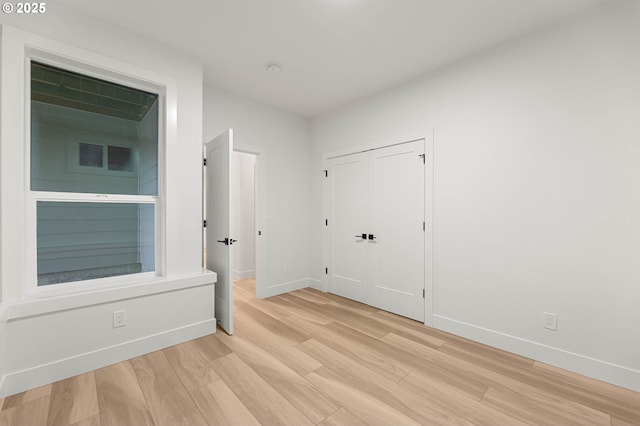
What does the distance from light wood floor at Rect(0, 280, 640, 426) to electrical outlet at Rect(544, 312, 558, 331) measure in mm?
317

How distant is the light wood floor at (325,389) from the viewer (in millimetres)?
1592

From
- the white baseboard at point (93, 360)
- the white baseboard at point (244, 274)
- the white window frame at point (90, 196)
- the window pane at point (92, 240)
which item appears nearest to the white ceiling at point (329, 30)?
the white window frame at point (90, 196)

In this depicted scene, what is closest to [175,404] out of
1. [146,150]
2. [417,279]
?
[146,150]

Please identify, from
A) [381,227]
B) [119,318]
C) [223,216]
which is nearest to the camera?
[119,318]

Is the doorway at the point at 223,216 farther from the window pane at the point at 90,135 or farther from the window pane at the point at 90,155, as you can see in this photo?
the window pane at the point at 90,155

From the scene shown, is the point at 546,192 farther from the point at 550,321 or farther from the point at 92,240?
the point at 92,240

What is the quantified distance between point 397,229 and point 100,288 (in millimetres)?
2985

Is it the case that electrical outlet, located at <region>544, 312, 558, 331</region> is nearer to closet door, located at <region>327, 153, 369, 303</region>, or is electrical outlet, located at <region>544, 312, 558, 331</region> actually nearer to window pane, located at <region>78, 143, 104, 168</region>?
closet door, located at <region>327, 153, 369, 303</region>

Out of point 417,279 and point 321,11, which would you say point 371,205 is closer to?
point 417,279

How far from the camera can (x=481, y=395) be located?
71.1 inches

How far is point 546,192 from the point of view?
86.5 inches

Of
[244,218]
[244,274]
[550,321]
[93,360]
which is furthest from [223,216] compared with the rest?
[550,321]

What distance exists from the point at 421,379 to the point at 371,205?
2.05m

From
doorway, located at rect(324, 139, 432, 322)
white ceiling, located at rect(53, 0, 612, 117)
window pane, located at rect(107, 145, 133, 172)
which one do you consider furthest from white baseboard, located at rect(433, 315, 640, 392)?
window pane, located at rect(107, 145, 133, 172)
